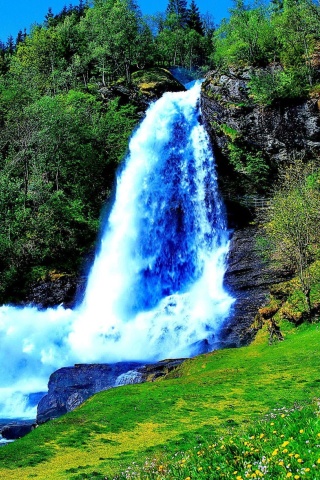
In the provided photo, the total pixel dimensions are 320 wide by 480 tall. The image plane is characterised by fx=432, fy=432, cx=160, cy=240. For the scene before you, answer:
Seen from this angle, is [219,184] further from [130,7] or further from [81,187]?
[130,7]

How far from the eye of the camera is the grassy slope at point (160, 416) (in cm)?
911

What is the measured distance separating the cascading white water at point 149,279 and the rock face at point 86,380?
2723 millimetres

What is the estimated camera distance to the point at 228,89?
44812 millimetres

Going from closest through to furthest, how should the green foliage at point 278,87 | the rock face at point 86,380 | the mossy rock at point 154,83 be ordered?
1. the rock face at point 86,380
2. the green foliage at point 278,87
3. the mossy rock at point 154,83

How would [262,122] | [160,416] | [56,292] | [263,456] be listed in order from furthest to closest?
1. [262,122]
2. [56,292]
3. [160,416]
4. [263,456]

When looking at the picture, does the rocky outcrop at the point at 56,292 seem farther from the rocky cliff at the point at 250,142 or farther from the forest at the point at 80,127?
the rocky cliff at the point at 250,142

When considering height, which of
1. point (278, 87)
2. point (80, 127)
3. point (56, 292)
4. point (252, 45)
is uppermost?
point (252, 45)

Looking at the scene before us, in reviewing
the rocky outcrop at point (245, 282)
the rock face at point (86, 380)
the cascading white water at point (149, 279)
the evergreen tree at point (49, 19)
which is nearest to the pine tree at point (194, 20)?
the evergreen tree at point (49, 19)

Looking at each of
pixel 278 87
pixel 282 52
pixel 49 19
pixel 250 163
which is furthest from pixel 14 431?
pixel 49 19

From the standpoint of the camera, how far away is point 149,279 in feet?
124

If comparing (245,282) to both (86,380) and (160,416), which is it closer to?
(86,380)

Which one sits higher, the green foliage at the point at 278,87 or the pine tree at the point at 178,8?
the pine tree at the point at 178,8

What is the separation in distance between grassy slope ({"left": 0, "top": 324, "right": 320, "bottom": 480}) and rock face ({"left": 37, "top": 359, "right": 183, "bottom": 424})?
5102 mm

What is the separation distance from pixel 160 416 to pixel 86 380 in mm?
13206
